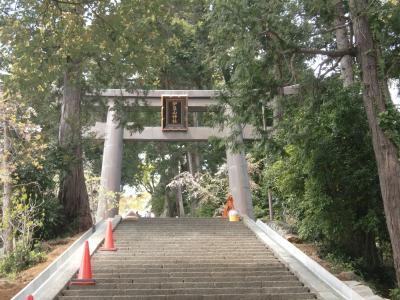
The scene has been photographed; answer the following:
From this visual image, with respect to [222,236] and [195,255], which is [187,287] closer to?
[195,255]

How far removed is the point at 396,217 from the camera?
792 centimetres

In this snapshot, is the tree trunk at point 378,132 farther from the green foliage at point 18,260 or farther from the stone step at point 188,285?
the green foliage at point 18,260

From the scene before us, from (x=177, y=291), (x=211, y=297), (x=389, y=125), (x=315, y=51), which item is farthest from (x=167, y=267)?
(x=315, y=51)

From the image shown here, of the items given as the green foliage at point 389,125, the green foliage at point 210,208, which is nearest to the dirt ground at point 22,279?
the green foliage at point 389,125

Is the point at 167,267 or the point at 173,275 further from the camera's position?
the point at 167,267

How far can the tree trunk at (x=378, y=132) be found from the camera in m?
7.95

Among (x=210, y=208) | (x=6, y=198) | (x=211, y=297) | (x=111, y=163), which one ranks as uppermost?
(x=111, y=163)

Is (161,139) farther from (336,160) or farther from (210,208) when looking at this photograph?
A: (336,160)

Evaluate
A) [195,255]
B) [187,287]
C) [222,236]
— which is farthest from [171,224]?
[187,287]

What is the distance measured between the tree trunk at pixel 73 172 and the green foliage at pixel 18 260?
358 cm

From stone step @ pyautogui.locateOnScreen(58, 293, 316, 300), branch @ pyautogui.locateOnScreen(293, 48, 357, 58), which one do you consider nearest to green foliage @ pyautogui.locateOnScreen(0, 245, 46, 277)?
stone step @ pyautogui.locateOnScreen(58, 293, 316, 300)

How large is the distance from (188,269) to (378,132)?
4149 mm

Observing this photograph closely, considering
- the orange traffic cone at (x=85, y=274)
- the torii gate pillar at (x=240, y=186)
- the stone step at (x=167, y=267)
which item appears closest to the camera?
the orange traffic cone at (x=85, y=274)

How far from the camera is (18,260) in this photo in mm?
9977
